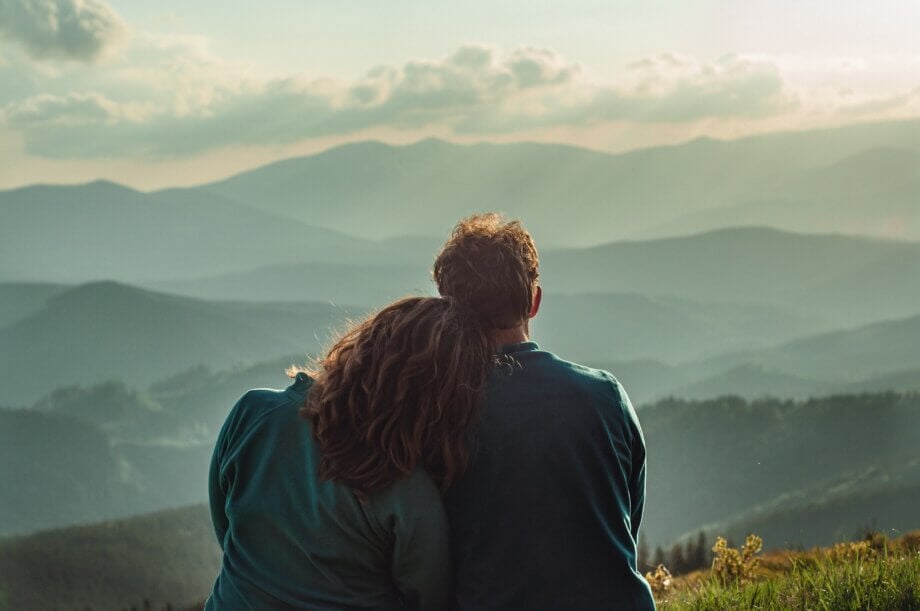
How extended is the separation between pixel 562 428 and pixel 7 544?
16198cm

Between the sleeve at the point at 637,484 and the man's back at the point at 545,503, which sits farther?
the sleeve at the point at 637,484

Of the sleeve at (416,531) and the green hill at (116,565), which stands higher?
the sleeve at (416,531)

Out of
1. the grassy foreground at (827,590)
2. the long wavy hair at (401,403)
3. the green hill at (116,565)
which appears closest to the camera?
the long wavy hair at (401,403)

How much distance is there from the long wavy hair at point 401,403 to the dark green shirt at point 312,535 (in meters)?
0.07

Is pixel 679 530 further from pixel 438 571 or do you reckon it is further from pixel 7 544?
pixel 438 571

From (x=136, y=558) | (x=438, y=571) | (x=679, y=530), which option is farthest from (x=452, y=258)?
(x=679, y=530)

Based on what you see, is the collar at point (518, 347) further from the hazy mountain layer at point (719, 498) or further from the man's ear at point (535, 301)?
the hazy mountain layer at point (719, 498)

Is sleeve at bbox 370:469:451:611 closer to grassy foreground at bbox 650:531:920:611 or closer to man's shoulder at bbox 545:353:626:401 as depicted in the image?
man's shoulder at bbox 545:353:626:401

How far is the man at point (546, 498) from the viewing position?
117 inches

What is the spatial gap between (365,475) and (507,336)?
71 cm

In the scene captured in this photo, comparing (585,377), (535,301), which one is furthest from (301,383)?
(585,377)

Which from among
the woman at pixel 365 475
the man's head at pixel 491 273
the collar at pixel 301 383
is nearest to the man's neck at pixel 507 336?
the man's head at pixel 491 273

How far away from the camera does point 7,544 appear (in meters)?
145

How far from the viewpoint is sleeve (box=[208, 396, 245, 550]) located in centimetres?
324
